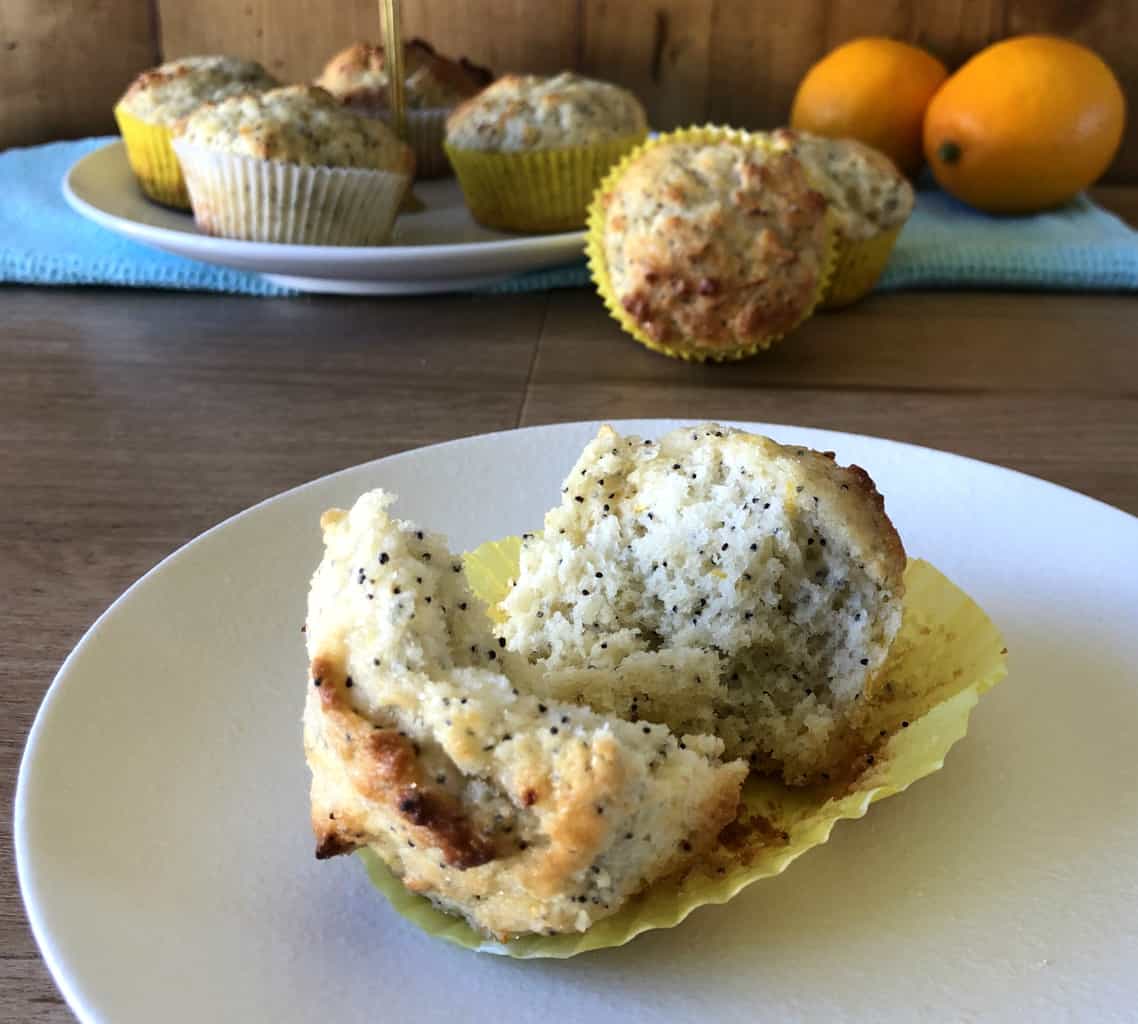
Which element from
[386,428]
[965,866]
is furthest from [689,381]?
[965,866]

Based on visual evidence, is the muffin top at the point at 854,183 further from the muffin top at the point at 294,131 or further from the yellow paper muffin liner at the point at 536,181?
the muffin top at the point at 294,131

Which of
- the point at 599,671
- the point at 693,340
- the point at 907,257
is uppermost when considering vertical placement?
the point at 599,671

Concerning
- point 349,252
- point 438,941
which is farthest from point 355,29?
point 438,941

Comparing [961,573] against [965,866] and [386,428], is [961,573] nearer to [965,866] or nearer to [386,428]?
[965,866]

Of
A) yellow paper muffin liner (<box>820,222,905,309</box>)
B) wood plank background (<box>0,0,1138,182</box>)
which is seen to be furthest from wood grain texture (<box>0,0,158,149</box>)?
yellow paper muffin liner (<box>820,222,905,309</box>)

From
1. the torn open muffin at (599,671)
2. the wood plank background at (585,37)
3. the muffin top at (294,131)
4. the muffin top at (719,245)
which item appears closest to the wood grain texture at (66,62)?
the wood plank background at (585,37)

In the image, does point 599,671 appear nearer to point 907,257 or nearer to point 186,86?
point 907,257
